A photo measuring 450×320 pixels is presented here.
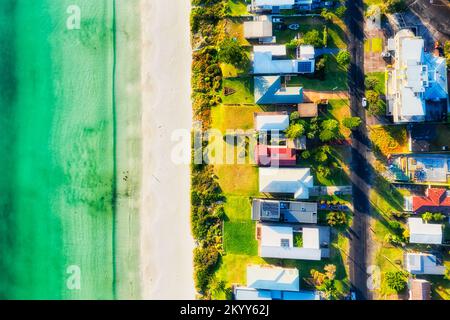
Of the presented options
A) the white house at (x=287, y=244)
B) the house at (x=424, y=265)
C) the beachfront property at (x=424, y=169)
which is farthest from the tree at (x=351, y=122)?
the house at (x=424, y=265)

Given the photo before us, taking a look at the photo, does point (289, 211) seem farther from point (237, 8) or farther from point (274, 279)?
point (237, 8)

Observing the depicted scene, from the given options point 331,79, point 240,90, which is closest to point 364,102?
point 331,79

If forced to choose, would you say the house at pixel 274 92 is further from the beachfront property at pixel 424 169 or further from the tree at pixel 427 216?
the tree at pixel 427 216

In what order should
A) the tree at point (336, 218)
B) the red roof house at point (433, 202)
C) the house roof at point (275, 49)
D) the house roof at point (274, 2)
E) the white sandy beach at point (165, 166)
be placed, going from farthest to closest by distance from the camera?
the white sandy beach at point (165, 166), the house roof at point (275, 49), the tree at point (336, 218), the house roof at point (274, 2), the red roof house at point (433, 202)

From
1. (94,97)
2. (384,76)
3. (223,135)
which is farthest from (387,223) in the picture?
(94,97)

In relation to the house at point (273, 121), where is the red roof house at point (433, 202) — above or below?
below

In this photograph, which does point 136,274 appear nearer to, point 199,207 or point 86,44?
point 199,207

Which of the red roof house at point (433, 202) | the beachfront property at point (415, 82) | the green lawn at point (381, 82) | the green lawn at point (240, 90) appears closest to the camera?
the beachfront property at point (415, 82)
